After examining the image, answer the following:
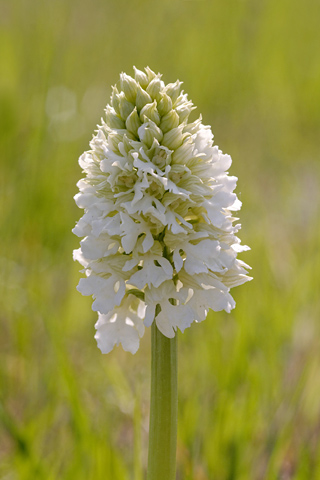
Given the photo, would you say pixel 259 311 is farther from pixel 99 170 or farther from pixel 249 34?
pixel 249 34

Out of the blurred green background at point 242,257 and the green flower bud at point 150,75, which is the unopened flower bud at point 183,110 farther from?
the blurred green background at point 242,257

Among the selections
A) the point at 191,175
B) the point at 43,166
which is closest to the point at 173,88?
the point at 191,175

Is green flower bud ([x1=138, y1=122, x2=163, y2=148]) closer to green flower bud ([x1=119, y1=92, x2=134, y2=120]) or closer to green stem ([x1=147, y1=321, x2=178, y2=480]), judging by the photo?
green flower bud ([x1=119, y1=92, x2=134, y2=120])

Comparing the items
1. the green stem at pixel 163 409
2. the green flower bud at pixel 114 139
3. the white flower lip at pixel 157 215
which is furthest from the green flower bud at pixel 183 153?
the green stem at pixel 163 409

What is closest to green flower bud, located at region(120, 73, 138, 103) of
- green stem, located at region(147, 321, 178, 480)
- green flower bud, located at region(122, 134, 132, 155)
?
green flower bud, located at region(122, 134, 132, 155)

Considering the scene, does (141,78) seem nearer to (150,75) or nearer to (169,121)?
(150,75)

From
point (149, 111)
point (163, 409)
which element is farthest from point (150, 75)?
point (163, 409)
